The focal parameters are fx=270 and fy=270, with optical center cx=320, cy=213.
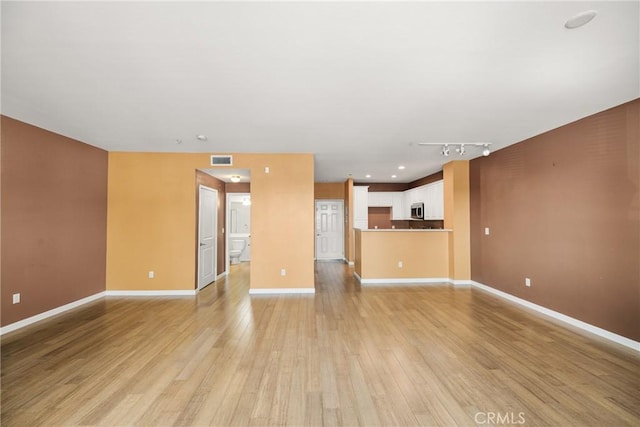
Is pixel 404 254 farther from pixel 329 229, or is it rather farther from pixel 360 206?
pixel 329 229

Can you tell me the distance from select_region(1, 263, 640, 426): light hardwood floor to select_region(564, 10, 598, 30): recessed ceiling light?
2572mm

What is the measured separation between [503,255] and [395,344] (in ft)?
9.91

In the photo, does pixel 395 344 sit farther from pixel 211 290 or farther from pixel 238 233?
pixel 238 233

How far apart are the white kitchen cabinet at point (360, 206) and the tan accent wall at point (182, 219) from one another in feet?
11.7

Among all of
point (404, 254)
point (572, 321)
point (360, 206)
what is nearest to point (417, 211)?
point (360, 206)

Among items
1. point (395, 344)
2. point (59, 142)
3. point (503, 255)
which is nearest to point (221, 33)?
point (395, 344)

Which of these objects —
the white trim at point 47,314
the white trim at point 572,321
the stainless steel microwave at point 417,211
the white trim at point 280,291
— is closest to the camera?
the white trim at point 572,321

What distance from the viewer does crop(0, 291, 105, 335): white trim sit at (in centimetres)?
318

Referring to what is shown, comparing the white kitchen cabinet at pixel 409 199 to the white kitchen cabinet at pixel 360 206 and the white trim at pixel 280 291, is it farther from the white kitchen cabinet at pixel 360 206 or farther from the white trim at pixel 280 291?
the white trim at pixel 280 291

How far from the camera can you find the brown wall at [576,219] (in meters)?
2.85

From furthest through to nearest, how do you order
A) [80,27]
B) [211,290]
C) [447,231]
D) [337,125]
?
[447,231] → [211,290] → [337,125] → [80,27]

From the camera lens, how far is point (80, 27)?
1.76 metres

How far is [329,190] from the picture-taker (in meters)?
8.69

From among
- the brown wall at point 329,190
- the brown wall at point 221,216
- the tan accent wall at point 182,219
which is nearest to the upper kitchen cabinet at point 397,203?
the brown wall at point 329,190
